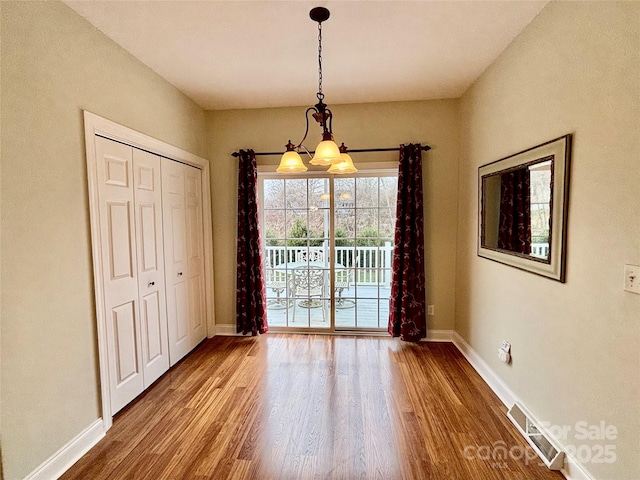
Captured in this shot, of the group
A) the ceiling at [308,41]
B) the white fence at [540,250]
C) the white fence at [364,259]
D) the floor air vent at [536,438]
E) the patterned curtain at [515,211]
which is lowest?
the floor air vent at [536,438]

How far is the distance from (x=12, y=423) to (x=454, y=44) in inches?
142

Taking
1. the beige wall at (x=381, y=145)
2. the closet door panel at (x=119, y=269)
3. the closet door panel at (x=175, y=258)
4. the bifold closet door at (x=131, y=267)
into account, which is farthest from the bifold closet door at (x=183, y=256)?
the closet door panel at (x=119, y=269)

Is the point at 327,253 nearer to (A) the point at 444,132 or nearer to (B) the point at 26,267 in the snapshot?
(A) the point at 444,132

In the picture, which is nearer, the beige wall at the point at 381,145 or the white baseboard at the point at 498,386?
the white baseboard at the point at 498,386

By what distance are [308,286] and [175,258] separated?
157 cm

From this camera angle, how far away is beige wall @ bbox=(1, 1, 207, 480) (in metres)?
1.52

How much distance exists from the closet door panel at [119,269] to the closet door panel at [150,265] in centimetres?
7

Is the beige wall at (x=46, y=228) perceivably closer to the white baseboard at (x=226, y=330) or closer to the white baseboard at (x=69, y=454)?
the white baseboard at (x=69, y=454)

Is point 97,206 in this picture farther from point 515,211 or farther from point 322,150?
point 515,211

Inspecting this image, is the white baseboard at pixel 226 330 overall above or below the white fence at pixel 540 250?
below

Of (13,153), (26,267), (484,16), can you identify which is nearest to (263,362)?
(26,267)

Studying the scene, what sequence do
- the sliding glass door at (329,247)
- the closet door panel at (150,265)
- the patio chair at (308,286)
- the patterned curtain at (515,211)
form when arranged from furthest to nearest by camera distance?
the patio chair at (308,286) < the sliding glass door at (329,247) < the closet door panel at (150,265) < the patterned curtain at (515,211)

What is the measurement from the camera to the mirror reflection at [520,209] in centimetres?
189

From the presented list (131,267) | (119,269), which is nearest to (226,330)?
(131,267)
